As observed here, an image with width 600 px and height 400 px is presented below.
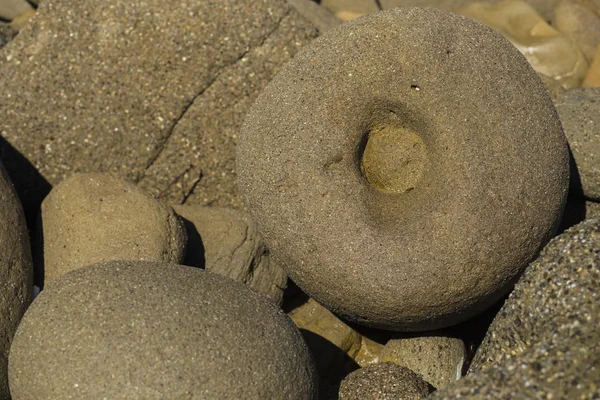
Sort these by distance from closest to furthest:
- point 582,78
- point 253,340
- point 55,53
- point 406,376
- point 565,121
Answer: point 253,340 < point 406,376 < point 565,121 < point 55,53 < point 582,78

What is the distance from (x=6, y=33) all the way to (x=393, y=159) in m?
2.43

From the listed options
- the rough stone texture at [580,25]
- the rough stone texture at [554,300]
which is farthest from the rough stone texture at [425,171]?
the rough stone texture at [580,25]

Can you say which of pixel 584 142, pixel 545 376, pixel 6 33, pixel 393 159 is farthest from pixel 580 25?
pixel 6 33

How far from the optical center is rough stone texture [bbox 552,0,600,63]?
5.05 m

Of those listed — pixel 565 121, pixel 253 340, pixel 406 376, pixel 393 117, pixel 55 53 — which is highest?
pixel 55 53

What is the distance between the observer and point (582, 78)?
474 cm

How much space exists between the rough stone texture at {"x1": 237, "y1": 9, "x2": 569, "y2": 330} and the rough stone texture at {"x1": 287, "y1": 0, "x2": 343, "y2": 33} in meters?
1.33

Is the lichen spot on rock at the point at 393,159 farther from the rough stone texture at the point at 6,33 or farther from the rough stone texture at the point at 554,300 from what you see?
the rough stone texture at the point at 6,33

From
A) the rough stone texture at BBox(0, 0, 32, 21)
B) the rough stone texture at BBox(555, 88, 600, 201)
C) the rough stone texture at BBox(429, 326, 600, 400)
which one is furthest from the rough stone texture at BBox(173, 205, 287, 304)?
the rough stone texture at BBox(0, 0, 32, 21)

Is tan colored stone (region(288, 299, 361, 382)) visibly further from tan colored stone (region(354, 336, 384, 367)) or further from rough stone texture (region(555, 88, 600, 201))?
rough stone texture (region(555, 88, 600, 201))

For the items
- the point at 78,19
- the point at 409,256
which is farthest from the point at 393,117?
the point at 78,19

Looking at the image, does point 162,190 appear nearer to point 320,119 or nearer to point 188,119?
point 188,119

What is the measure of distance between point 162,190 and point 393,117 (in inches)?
56.5

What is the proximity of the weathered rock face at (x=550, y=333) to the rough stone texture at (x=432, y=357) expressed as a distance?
307mm
